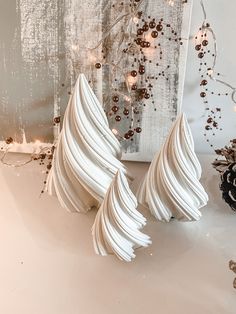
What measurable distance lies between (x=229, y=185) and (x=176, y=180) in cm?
8

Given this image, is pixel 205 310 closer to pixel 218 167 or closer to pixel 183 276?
pixel 183 276

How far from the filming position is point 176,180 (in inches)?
29.2

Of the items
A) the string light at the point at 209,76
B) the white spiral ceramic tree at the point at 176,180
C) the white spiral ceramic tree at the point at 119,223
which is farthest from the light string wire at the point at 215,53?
the white spiral ceramic tree at the point at 119,223

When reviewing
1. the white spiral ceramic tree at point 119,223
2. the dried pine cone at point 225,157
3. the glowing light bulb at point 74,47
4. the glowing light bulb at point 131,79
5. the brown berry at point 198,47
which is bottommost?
the white spiral ceramic tree at point 119,223

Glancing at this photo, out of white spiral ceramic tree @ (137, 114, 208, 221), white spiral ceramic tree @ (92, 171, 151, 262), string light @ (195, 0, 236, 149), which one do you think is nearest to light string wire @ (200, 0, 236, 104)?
string light @ (195, 0, 236, 149)

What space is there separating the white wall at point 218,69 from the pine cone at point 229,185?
0.08 m

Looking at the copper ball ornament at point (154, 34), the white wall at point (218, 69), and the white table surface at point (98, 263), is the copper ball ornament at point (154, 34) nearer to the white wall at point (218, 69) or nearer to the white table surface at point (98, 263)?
the white wall at point (218, 69)

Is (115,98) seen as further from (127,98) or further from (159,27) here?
(159,27)

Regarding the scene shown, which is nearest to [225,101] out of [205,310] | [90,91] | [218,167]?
[218,167]

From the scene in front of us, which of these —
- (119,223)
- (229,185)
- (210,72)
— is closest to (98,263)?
(119,223)

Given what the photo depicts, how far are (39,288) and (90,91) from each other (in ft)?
1.08

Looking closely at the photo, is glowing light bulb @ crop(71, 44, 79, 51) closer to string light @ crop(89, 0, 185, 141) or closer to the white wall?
string light @ crop(89, 0, 185, 141)

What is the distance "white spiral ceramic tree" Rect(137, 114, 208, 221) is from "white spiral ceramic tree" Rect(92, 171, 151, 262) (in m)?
0.03

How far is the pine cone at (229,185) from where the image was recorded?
0.75 m
